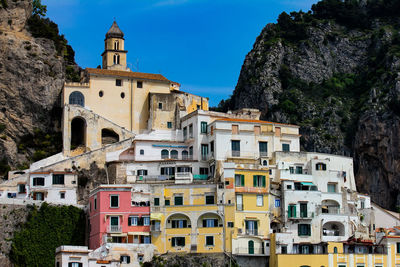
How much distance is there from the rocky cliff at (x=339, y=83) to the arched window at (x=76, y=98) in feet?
107

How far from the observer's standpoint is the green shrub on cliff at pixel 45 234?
6806 cm

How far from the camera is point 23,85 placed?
288 ft

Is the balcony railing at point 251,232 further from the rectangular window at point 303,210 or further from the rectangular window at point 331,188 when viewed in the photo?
the rectangular window at point 331,188

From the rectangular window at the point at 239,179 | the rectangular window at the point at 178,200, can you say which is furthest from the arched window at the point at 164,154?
the rectangular window at the point at 239,179

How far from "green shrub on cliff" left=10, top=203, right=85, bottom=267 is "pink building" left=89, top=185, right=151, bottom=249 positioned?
1.77 m

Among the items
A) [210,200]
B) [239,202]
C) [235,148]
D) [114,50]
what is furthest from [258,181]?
[114,50]

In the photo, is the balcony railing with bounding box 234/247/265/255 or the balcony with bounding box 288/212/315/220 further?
the balcony with bounding box 288/212/315/220

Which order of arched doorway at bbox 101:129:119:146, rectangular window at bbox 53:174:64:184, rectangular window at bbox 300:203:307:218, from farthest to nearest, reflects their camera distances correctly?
arched doorway at bbox 101:129:119:146, rectangular window at bbox 53:174:64:184, rectangular window at bbox 300:203:307:218

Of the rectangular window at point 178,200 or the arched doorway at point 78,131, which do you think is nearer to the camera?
the rectangular window at point 178,200

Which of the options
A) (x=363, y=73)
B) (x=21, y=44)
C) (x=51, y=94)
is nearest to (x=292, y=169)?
(x=51, y=94)

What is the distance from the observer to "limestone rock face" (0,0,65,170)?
281 ft

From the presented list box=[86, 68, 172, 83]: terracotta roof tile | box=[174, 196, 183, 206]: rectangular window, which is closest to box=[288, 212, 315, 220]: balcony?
box=[174, 196, 183, 206]: rectangular window

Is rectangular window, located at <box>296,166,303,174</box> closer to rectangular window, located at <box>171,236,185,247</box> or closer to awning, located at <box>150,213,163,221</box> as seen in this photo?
rectangular window, located at <box>171,236,185,247</box>

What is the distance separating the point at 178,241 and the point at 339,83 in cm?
5595
